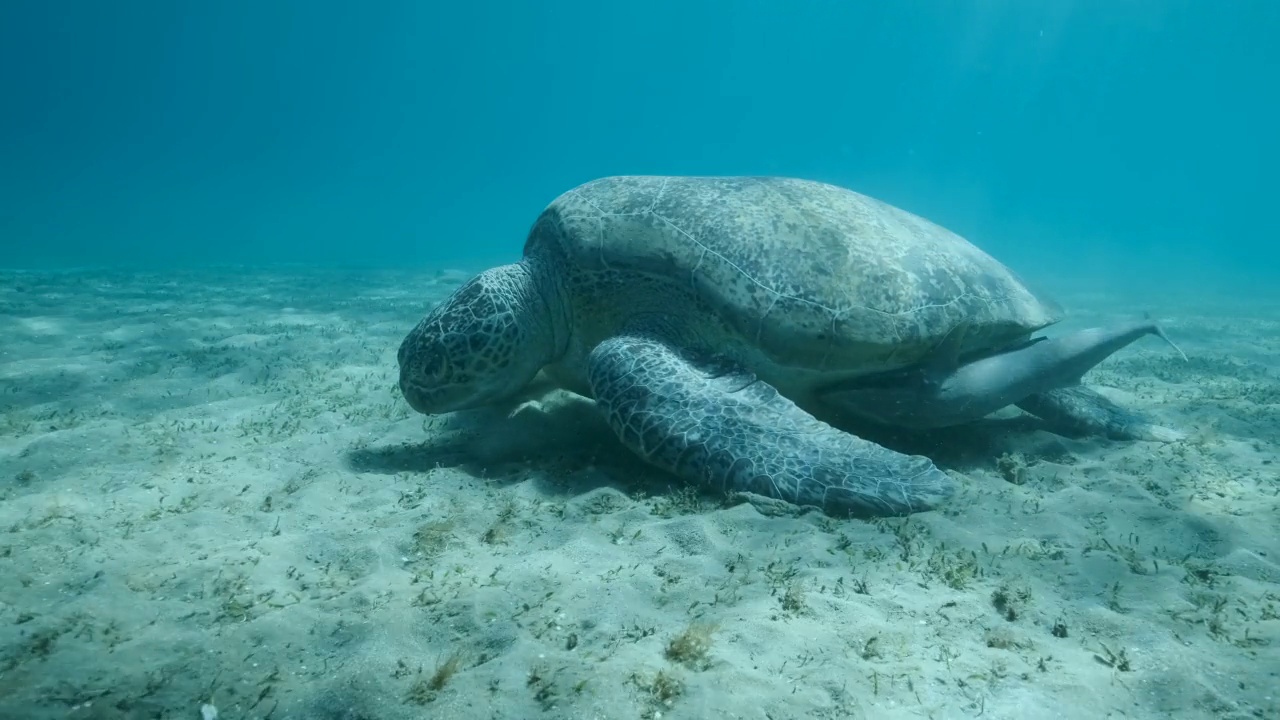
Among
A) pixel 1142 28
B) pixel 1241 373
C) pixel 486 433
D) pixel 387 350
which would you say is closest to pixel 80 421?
pixel 486 433

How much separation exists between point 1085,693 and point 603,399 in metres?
2.96

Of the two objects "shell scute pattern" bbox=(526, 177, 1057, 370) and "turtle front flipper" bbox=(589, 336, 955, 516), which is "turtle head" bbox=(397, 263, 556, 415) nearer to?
"shell scute pattern" bbox=(526, 177, 1057, 370)

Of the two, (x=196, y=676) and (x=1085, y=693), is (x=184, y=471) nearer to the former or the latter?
(x=196, y=676)

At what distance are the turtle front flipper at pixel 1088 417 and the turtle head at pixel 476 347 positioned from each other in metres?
4.23

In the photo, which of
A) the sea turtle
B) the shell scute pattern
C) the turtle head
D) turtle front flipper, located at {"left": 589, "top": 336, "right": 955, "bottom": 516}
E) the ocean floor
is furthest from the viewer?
the turtle head

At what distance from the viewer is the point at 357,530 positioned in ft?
10.9

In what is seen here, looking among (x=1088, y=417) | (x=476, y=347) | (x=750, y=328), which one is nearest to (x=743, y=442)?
(x=750, y=328)

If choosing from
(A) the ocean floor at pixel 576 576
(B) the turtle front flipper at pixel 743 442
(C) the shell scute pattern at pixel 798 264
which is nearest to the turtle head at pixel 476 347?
(A) the ocean floor at pixel 576 576

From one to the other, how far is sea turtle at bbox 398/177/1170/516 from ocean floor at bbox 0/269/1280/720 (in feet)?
1.43

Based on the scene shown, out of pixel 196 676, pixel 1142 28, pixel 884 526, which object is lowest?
pixel 196 676

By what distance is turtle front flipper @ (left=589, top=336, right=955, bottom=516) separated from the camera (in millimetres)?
3566

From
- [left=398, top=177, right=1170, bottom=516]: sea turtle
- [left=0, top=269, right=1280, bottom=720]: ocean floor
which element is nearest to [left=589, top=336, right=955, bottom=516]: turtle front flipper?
[left=398, top=177, right=1170, bottom=516]: sea turtle

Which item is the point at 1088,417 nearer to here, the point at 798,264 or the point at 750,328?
the point at 798,264

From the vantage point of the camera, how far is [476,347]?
4.91m
